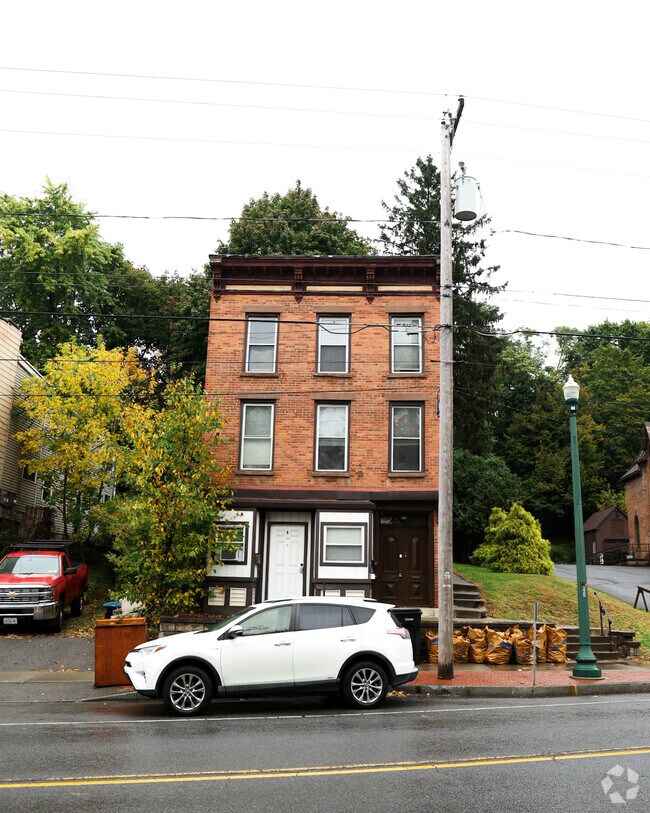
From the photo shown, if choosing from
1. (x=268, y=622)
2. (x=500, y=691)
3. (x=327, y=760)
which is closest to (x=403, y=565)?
(x=500, y=691)

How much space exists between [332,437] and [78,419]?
978 cm

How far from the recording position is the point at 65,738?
8.80 metres

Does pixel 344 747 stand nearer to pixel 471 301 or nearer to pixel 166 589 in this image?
pixel 166 589

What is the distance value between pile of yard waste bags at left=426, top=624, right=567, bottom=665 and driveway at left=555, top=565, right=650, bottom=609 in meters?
7.56

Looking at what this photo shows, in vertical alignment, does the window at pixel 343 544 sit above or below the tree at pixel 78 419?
below

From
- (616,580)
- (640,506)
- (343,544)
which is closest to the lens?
(343,544)

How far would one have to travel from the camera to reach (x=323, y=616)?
11484mm

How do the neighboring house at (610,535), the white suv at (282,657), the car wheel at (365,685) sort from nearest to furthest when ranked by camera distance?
the white suv at (282,657), the car wheel at (365,685), the neighboring house at (610,535)

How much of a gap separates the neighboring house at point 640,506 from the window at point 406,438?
91.9 feet

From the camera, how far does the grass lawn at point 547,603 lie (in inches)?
754

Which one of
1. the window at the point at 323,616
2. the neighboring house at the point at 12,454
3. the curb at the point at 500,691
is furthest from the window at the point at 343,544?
the neighboring house at the point at 12,454

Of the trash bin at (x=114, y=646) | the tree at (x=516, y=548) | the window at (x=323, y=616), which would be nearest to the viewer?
the window at (x=323, y=616)

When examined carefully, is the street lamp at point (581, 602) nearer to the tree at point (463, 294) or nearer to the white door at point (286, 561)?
the white door at point (286, 561)

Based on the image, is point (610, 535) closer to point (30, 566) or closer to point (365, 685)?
point (30, 566)
